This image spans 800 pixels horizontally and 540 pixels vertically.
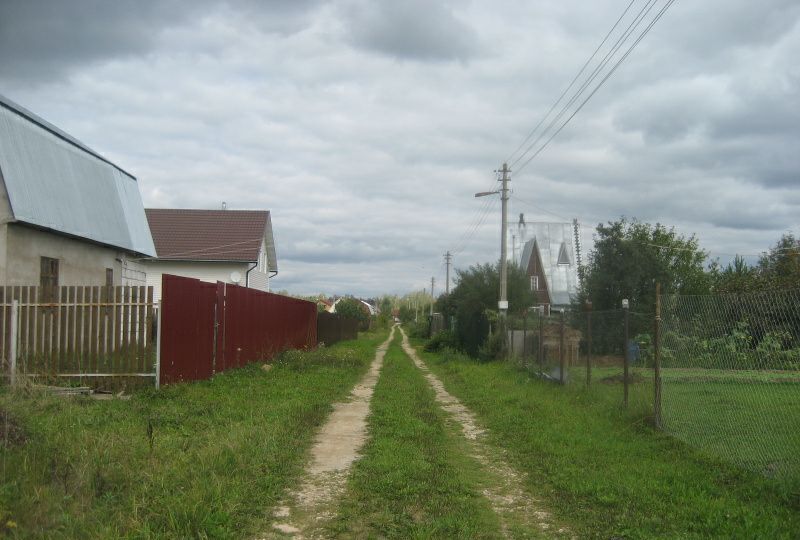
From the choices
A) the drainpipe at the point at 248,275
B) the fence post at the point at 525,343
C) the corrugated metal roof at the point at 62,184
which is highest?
the corrugated metal roof at the point at 62,184

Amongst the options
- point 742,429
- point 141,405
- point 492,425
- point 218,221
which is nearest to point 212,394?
point 141,405

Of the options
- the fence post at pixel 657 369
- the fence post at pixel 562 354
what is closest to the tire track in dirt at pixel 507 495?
the fence post at pixel 657 369

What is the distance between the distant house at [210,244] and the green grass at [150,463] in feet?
68.0

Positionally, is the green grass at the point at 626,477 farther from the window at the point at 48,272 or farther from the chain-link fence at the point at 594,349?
the window at the point at 48,272

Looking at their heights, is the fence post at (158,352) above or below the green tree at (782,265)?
below

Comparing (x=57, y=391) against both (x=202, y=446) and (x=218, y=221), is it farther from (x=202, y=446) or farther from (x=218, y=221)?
(x=218, y=221)

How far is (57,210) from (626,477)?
1321cm

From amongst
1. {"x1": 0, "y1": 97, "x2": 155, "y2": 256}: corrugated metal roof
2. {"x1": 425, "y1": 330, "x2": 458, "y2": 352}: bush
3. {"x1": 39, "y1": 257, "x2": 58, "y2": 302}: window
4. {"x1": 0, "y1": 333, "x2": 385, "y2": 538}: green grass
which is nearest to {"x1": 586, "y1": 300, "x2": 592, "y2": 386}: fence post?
{"x1": 0, "y1": 333, "x2": 385, "y2": 538}: green grass

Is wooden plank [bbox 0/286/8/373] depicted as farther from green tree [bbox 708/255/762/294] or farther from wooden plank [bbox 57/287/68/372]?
green tree [bbox 708/255/762/294]

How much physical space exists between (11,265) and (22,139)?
2677 millimetres

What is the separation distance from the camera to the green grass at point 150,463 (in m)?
5.16

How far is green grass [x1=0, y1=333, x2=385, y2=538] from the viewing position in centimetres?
516

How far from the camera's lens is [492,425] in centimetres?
1059

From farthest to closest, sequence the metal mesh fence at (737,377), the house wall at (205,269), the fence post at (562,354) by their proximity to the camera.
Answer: the house wall at (205,269), the fence post at (562,354), the metal mesh fence at (737,377)
